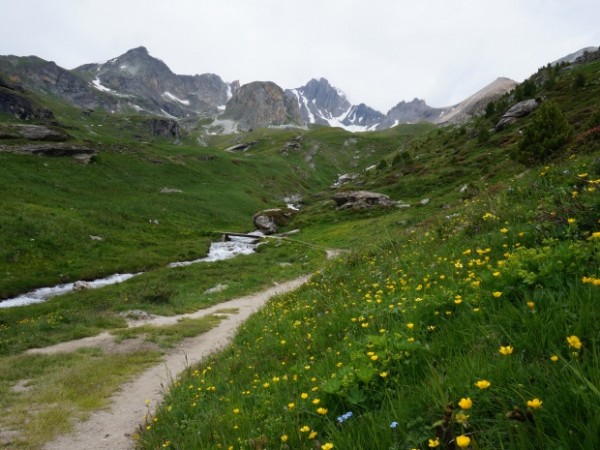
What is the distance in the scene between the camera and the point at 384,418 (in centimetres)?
311

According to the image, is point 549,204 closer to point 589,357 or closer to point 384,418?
point 589,357

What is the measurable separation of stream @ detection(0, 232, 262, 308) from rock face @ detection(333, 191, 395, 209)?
20.6 m

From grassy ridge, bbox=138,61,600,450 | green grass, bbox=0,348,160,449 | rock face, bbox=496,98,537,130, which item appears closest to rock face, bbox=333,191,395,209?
rock face, bbox=496,98,537,130

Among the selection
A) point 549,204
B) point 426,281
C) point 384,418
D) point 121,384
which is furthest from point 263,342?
point 549,204

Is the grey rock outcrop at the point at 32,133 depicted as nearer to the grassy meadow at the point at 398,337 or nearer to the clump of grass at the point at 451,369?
the grassy meadow at the point at 398,337

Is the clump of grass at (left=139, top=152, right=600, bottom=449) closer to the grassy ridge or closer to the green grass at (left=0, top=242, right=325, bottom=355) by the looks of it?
the grassy ridge

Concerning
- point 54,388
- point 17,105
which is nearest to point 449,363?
point 54,388

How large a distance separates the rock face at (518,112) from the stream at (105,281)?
179ft

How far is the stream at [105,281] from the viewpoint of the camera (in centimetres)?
2503

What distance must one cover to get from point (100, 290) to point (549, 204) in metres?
27.9

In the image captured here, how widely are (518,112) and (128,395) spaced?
78231 mm

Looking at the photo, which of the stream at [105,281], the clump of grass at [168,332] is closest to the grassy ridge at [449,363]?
the clump of grass at [168,332]

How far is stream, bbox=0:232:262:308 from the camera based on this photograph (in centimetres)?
2503

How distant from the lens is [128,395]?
1023 centimetres
